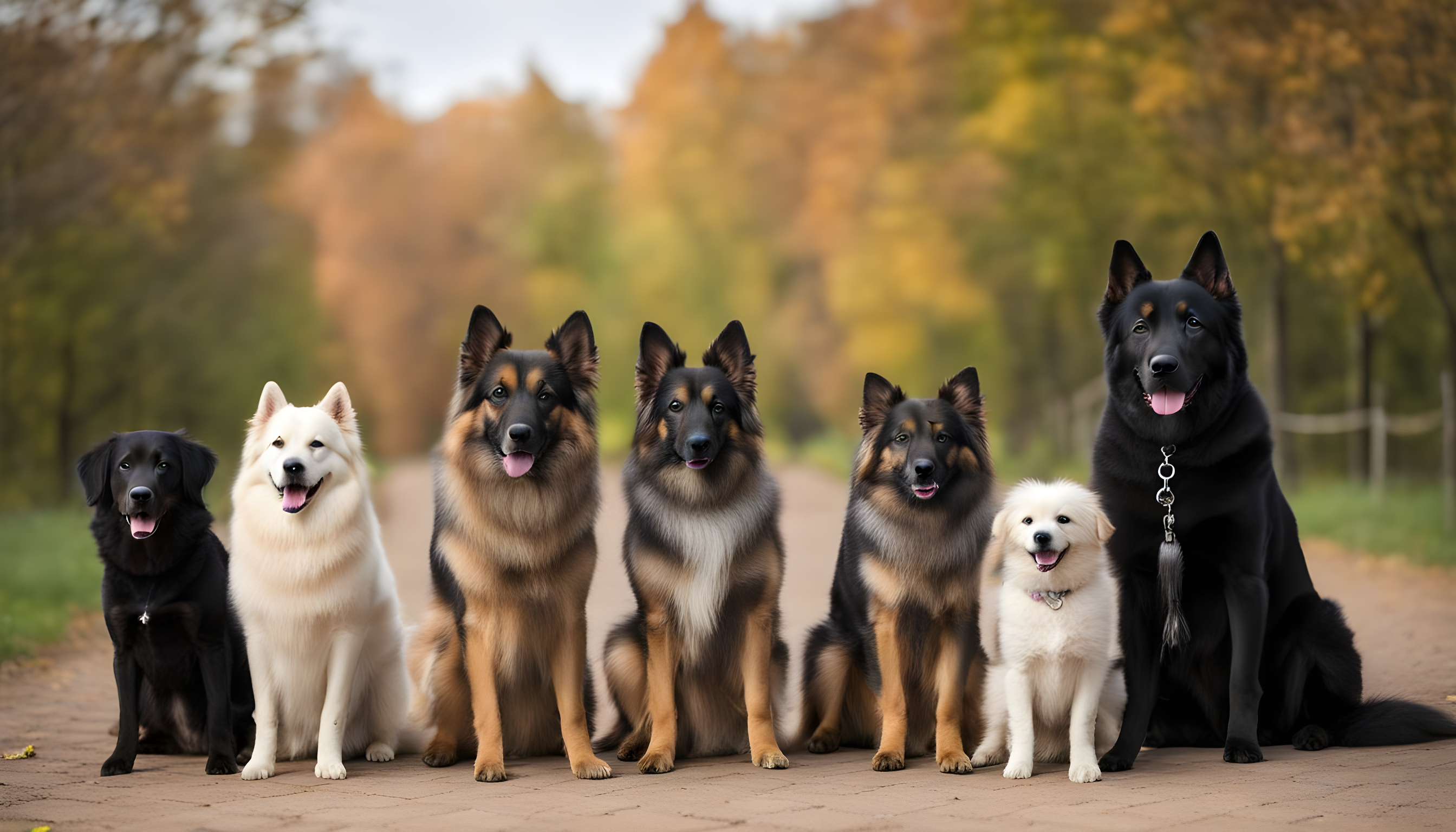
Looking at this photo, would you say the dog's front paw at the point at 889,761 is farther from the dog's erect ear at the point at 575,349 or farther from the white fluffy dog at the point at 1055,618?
the dog's erect ear at the point at 575,349

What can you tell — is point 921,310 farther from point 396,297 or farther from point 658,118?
point 396,297

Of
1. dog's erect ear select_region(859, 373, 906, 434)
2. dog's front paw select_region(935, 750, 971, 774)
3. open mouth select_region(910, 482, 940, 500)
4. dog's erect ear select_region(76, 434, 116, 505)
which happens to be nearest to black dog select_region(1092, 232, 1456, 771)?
dog's front paw select_region(935, 750, 971, 774)

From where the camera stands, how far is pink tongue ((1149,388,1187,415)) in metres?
5.05

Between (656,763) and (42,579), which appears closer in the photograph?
(656,763)

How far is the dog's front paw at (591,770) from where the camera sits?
5055mm

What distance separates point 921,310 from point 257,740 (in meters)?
20.1

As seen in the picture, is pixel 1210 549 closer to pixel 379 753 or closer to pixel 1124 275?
pixel 1124 275

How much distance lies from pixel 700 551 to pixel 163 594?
2359 millimetres

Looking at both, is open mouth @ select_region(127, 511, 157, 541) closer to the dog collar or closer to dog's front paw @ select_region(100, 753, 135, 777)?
dog's front paw @ select_region(100, 753, 135, 777)

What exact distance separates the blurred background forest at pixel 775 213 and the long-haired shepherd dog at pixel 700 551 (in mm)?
9337

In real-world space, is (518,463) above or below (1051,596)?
above

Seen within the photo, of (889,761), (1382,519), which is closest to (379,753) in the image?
(889,761)

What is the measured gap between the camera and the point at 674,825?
13.7ft

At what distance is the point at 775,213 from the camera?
1292 inches
